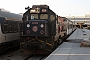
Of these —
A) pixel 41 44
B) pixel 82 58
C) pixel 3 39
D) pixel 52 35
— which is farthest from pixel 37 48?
pixel 82 58

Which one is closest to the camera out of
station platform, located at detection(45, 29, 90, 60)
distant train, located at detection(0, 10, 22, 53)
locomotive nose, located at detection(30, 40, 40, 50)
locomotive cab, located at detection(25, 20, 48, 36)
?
station platform, located at detection(45, 29, 90, 60)

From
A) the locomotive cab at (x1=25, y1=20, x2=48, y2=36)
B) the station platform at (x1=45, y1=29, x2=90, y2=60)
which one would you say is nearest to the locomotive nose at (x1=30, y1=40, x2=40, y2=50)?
the locomotive cab at (x1=25, y1=20, x2=48, y2=36)

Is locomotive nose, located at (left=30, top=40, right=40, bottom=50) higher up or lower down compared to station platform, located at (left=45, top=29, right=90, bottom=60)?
higher up

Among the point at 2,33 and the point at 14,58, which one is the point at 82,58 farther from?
the point at 2,33

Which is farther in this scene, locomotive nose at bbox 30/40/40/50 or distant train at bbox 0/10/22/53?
distant train at bbox 0/10/22/53

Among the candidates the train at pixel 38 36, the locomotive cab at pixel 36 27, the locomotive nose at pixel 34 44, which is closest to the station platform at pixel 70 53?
the train at pixel 38 36

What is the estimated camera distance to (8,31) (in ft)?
52.3

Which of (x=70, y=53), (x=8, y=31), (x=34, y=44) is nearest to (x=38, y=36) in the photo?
(x=34, y=44)

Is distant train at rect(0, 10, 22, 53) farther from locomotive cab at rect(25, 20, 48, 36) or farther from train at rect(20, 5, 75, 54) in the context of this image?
locomotive cab at rect(25, 20, 48, 36)

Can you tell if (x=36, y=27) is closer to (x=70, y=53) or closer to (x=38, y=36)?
(x=38, y=36)

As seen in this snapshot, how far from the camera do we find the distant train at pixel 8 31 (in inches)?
574

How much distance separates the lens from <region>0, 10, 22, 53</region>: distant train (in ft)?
47.9

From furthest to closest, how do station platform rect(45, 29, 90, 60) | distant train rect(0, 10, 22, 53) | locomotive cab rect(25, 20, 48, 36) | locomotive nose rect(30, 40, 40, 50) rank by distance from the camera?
distant train rect(0, 10, 22, 53) → locomotive cab rect(25, 20, 48, 36) → locomotive nose rect(30, 40, 40, 50) → station platform rect(45, 29, 90, 60)

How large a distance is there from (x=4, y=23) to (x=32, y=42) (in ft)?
10.1
